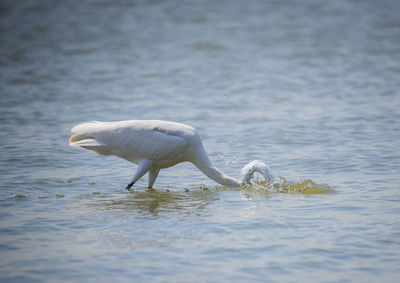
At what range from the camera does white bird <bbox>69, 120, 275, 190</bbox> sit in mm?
8891

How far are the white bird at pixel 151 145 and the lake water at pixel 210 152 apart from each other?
329mm

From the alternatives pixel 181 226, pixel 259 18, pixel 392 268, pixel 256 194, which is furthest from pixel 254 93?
pixel 259 18

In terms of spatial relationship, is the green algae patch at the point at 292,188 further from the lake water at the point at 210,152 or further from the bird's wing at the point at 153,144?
the bird's wing at the point at 153,144

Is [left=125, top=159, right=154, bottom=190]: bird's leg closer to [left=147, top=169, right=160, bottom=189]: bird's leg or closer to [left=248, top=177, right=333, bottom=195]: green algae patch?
[left=147, top=169, right=160, bottom=189]: bird's leg

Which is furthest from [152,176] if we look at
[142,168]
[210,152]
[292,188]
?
[210,152]

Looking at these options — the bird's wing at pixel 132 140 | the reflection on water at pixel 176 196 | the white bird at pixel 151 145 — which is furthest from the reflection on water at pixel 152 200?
the bird's wing at pixel 132 140

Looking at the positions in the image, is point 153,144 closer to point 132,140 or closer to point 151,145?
point 151,145

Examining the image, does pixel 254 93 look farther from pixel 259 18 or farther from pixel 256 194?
pixel 259 18

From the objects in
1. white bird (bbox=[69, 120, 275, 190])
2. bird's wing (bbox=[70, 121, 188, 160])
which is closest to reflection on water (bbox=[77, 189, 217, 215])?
white bird (bbox=[69, 120, 275, 190])

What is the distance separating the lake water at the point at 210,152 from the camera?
6.46 m

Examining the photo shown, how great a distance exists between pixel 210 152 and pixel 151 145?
2.99m

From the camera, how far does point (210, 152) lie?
1176 centimetres

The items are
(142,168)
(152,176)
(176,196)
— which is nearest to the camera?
(142,168)

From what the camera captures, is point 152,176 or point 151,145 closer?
point 151,145
